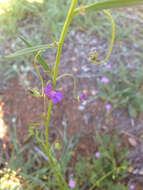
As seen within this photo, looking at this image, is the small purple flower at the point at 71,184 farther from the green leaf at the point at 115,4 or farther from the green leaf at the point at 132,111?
the green leaf at the point at 115,4

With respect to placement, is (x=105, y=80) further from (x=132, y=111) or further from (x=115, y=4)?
(x=115, y=4)

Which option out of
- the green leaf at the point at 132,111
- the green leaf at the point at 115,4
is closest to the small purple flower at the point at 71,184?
the green leaf at the point at 132,111

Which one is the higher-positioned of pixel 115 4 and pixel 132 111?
pixel 115 4

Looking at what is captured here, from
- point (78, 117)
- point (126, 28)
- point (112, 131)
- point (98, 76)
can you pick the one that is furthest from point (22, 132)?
point (126, 28)

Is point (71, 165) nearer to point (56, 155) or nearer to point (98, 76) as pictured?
point (56, 155)

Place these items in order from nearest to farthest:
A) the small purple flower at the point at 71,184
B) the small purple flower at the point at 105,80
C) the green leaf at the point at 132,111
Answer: the small purple flower at the point at 71,184 → the green leaf at the point at 132,111 → the small purple flower at the point at 105,80

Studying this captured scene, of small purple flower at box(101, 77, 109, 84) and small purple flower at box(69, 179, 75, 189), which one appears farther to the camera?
small purple flower at box(101, 77, 109, 84)

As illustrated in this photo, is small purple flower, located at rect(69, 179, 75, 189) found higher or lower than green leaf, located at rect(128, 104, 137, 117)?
lower

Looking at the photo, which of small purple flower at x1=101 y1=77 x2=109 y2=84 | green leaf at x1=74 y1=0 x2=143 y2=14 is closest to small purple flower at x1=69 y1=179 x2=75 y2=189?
small purple flower at x1=101 y1=77 x2=109 y2=84

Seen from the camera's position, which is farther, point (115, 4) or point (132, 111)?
point (132, 111)

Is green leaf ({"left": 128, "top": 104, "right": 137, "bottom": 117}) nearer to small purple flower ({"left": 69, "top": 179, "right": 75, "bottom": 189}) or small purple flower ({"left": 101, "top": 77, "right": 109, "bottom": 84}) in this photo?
small purple flower ({"left": 101, "top": 77, "right": 109, "bottom": 84})

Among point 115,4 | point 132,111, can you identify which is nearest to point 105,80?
point 132,111

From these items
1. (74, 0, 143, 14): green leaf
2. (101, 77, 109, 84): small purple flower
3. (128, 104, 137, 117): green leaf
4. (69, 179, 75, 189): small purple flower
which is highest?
(74, 0, 143, 14): green leaf
